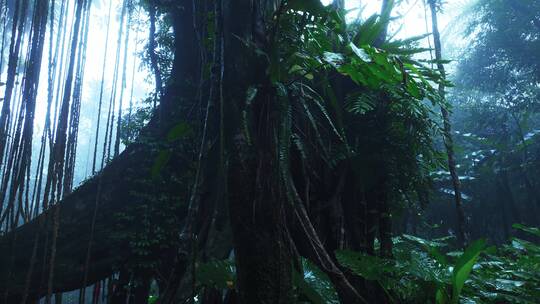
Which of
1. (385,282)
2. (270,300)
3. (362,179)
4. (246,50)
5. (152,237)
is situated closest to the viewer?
(270,300)

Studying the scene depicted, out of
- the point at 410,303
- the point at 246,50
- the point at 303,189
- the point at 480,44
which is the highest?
the point at 480,44

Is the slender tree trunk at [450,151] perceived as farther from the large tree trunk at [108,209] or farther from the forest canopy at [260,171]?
the large tree trunk at [108,209]

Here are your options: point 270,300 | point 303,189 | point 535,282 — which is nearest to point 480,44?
point 535,282

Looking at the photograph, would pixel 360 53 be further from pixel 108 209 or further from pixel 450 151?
pixel 108 209

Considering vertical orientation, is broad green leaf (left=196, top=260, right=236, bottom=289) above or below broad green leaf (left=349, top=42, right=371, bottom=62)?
below

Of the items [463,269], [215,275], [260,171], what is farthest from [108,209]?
[463,269]

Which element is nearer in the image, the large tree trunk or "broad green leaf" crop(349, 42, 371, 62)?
"broad green leaf" crop(349, 42, 371, 62)

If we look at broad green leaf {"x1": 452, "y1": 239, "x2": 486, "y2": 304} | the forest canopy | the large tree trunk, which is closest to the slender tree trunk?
the forest canopy

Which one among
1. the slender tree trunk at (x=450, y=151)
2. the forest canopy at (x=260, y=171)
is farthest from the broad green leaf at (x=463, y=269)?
the slender tree trunk at (x=450, y=151)

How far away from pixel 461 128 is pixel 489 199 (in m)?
2.32

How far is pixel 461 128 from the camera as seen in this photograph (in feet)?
36.7

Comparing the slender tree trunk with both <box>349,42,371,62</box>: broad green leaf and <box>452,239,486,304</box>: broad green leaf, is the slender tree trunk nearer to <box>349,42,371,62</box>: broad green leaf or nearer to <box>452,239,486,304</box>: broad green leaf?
<box>349,42,371,62</box>: broad green leaf

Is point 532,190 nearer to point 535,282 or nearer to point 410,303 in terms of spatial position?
point 535,282

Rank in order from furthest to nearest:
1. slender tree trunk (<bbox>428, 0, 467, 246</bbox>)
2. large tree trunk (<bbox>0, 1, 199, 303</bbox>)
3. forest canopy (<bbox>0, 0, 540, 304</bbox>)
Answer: large tree trunk (<bbox>0, 1, 199, 303</bbox>), slender tree trunk (<bbox>428, 0, 467, 246</bbox>), forest canopy (<bbox>0, 0, 540, 304</bbox>)
